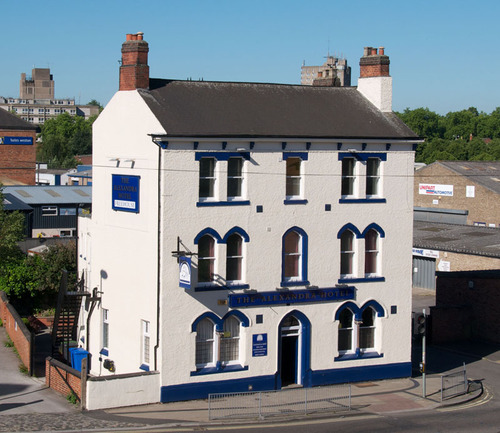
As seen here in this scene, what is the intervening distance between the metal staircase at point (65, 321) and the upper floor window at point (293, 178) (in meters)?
9.39

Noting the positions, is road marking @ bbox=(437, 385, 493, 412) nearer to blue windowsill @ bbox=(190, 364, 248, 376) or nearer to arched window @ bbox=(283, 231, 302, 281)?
arched window @ bbox=(283, 231, 302, 281)

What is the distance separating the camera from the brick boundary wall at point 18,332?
3019 cm

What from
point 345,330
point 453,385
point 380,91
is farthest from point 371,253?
point 380,91

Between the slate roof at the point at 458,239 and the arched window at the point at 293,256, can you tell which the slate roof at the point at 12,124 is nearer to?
the slate roof at the point at 458,239

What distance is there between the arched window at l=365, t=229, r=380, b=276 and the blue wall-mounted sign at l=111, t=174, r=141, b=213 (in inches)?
347

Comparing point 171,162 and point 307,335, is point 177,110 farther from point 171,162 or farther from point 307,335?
point 307,335

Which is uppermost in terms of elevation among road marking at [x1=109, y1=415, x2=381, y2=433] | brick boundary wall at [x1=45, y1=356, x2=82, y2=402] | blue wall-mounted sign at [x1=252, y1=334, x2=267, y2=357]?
blue wall-mounted sign at [x1=252, y1=334, x2=267, y2=357]

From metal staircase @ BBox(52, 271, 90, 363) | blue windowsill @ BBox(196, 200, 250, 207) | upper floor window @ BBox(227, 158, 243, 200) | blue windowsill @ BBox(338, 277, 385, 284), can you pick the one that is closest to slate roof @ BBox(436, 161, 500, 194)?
blue windowsill @ BBox(338, 277, 385, 284)

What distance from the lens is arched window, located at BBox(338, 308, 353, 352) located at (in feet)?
96.6

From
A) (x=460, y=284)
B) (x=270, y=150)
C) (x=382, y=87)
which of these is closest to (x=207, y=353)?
(x=270, y=150)

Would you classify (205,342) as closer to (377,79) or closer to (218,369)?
(218,369)

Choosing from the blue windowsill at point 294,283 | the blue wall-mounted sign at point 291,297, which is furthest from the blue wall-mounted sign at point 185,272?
the blue windowsill at point 294,283

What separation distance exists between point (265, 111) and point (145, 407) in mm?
11378

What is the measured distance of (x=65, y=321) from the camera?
3281 centimetres
